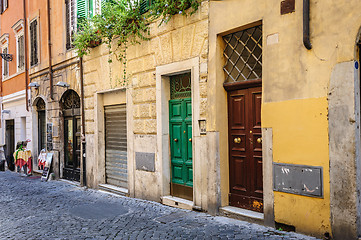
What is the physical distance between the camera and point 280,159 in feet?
16.1

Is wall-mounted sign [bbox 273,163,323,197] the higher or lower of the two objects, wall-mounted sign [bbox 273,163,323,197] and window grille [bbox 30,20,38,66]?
the lower

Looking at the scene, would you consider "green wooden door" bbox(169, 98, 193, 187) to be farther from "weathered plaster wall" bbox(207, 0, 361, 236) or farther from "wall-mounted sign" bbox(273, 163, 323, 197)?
"wall-mounted sign" bbox(273, 163, 323, 197)

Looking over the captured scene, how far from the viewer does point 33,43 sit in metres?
13.6

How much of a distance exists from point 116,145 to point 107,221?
125 inches

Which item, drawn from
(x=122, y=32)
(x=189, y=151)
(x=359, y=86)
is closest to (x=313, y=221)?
(x=359, y=86)

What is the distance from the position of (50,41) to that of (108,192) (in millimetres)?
6046

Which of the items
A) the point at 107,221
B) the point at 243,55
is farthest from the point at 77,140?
the point at 243,55

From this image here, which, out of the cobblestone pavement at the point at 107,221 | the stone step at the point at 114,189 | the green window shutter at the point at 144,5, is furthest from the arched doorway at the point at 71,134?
the green window shutter at the point at 144,5

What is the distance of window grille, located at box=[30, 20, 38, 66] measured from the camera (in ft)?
43.7

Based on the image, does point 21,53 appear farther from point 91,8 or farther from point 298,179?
point 298,179

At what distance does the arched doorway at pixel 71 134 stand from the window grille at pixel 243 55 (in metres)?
6.14

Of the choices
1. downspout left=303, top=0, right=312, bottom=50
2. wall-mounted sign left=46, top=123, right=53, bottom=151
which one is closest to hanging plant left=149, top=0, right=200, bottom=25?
downspout left=303, top=0, right=312, bottom=50

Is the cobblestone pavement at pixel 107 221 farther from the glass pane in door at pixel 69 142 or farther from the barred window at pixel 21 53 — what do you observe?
the barred window at pixel 21 53

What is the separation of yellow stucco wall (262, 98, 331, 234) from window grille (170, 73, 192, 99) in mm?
2066
